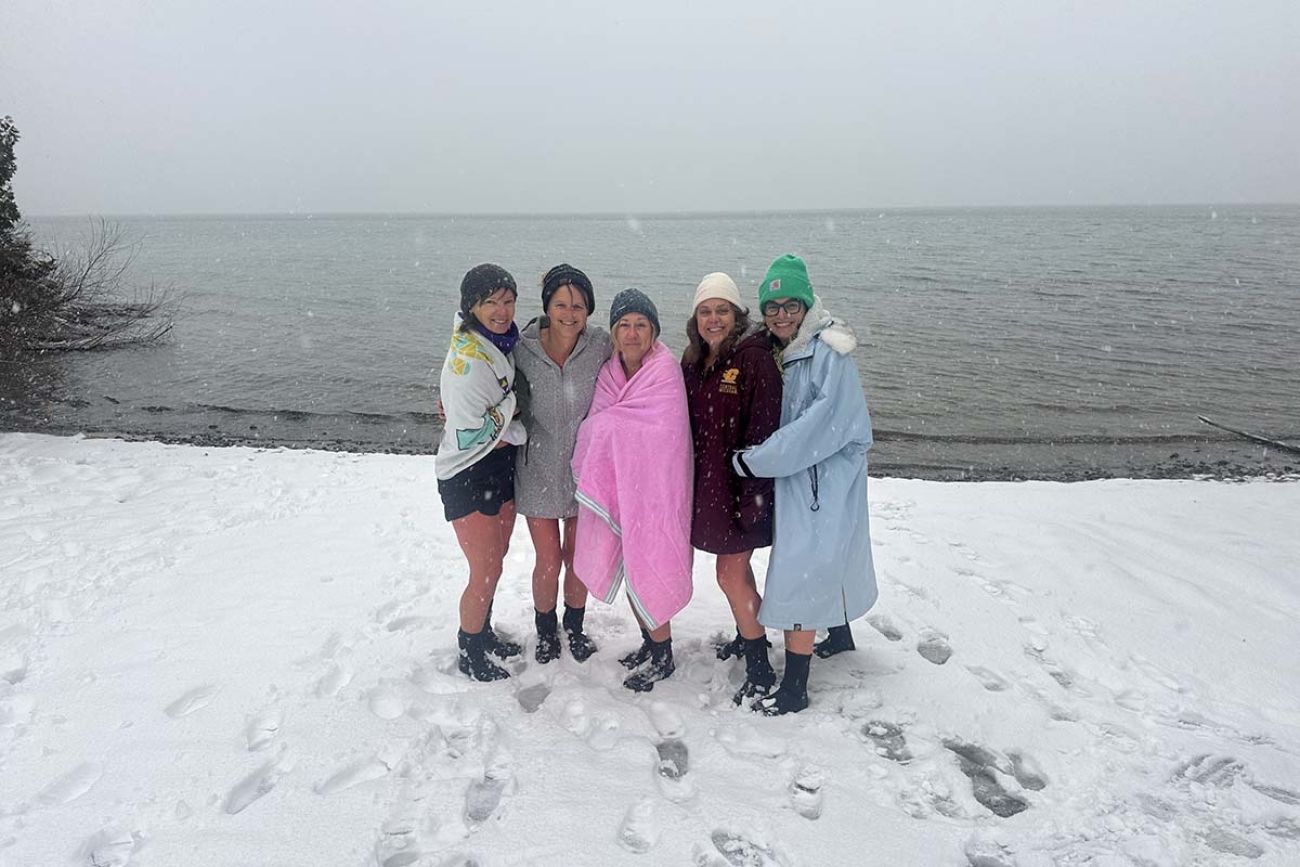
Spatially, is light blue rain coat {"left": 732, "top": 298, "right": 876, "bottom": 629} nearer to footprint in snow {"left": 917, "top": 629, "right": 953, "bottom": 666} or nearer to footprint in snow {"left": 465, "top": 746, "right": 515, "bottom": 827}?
footprint in snow {"left": 917, "top": 629, "right": 953, "bottom": 666}

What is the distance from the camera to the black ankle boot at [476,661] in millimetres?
3943

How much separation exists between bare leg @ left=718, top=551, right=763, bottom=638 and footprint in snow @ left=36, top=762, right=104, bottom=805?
123 inches

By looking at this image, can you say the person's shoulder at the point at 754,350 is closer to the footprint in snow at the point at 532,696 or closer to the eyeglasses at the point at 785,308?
the eyeglasses at the point at 785,308

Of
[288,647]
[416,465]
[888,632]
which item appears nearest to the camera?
[288,647]

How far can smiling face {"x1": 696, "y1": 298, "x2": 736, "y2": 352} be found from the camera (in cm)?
352

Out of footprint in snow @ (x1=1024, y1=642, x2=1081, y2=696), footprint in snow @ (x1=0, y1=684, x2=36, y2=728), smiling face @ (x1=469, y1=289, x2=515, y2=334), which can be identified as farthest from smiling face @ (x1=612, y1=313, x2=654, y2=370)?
footprint in snow @ (x1=0, y1=684, x2=36, y2=728)

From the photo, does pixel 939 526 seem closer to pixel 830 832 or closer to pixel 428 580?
pixel 830 832

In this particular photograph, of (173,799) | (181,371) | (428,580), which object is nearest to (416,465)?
(428,580)

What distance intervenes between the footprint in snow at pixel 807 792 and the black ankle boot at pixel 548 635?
1.66 meters

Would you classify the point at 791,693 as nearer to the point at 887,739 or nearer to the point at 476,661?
the point at 887,739

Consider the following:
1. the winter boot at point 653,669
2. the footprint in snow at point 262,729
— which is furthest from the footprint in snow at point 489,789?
the footprint in snow at point 262,729

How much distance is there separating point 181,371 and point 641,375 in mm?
18326

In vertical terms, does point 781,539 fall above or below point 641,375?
below

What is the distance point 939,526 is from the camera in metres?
6.54
